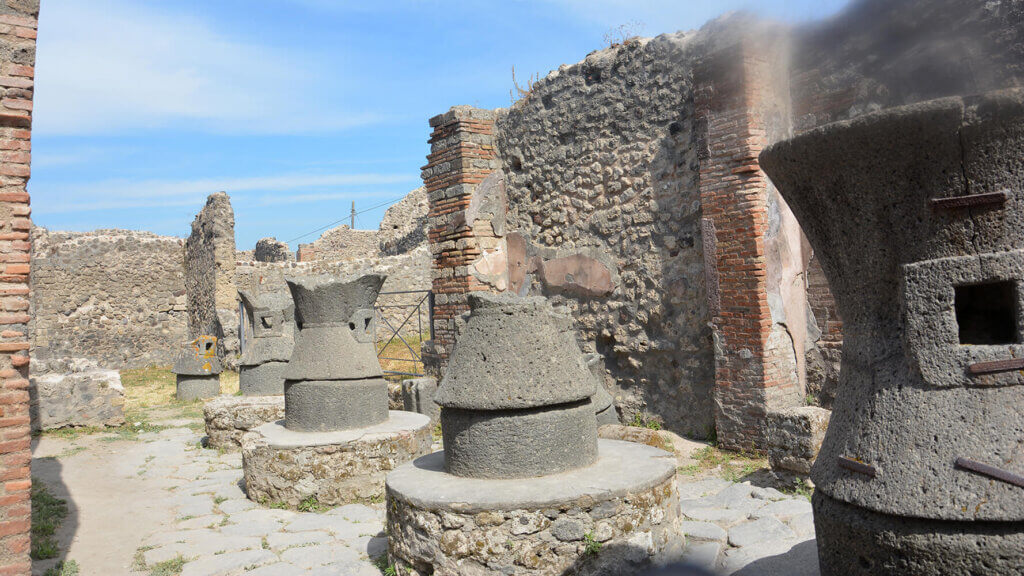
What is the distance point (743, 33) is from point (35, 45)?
5160 mm

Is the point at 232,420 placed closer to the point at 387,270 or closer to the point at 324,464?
the point at 324,464

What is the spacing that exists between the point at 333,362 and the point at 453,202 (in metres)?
3.33

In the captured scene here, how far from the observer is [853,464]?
1971mm

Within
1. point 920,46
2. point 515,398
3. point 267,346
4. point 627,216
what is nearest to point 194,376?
point 267,346

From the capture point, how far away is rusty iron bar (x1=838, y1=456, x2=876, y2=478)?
192cm

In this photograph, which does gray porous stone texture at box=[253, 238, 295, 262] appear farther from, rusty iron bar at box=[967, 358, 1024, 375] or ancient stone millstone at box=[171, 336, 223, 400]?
rusty iron bar at box=[967, 358, 1024, 375]

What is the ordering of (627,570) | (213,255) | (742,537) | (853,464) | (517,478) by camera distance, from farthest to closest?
(213,255) → (742,537) → (517,478) → (627,570) → (853,464)

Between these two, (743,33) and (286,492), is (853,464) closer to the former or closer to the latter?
(286,492)

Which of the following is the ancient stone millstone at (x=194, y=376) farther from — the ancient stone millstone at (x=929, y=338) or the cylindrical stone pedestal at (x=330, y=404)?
the ancient stone millstone at (x=929, y=338)

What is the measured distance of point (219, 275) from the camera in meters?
16.3

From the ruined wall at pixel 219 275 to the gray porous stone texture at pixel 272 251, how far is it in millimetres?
3947

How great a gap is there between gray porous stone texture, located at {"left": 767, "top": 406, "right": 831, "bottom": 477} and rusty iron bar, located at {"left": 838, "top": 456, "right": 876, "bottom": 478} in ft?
10.7

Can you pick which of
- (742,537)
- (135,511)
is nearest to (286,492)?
(135,511)

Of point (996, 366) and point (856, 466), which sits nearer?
point (996, 366)
